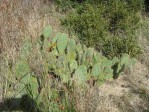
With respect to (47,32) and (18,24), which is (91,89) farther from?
(18,24)

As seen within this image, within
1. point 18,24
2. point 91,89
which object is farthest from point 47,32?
point 91,89

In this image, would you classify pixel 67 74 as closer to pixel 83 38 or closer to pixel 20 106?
pixel 20 106

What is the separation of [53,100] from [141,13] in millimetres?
4499

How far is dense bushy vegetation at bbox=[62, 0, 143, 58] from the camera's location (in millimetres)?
6430

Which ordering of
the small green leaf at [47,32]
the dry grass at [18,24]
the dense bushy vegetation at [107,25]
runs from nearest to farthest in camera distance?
the dry grass at [18,24]
the small green leaf at [47,32]
the dense bushy vegetation at [107,25]

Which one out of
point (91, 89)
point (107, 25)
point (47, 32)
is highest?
point (47, 32)

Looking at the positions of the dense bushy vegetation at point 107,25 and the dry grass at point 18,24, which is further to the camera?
the dense bushy vegetation at point 107,25

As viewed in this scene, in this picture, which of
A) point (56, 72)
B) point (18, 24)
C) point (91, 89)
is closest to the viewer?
point (91, 89)

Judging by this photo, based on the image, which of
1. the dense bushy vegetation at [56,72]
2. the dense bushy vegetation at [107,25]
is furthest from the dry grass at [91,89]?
the dense bushy vegetation at [107,25]

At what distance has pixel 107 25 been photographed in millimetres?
6957

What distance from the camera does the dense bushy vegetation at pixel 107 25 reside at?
21.1ft

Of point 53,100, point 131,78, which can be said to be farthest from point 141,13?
point 53,100

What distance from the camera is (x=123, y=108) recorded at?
194 inches

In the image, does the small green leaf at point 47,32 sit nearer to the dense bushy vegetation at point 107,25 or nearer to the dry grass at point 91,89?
the dry grass at point 91,89
